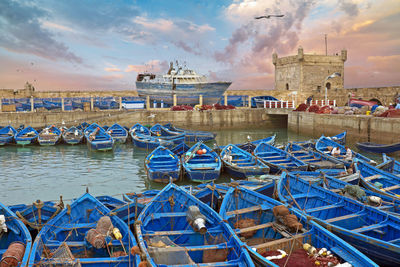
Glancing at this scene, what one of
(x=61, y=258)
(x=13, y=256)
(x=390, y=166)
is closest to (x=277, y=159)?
(x=390, y=166)

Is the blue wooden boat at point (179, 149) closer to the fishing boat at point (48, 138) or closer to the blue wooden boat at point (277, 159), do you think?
the blue wooden boat at point (277, 159)

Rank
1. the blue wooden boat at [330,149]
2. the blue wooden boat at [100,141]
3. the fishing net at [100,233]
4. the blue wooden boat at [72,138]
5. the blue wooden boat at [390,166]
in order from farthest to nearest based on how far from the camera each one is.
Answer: the blue wooden boat at [72,138]
the blue wooden boat at [100,141]
the blue wooden boat at [330,149]
the blue wooden boat at [390,166]
the fishing net at [100,233]

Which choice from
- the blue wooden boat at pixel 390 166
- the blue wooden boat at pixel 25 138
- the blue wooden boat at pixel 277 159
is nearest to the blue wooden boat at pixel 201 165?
the blue wooden boat at pixel 277 159

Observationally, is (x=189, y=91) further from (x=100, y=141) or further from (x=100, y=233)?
(x=100, y=233)

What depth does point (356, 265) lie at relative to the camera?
552 centimetres

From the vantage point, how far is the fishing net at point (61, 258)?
5777 mm

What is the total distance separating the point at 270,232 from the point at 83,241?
4.59 meters

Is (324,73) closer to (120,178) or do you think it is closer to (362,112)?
(362,112)

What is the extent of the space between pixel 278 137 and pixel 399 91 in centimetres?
2118

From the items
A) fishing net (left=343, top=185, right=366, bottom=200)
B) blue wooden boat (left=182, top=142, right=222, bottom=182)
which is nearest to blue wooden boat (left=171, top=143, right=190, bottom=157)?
blue wooden boat (left=182, top=142, right=222, bottom=182)

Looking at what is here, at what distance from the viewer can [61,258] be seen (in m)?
6.02

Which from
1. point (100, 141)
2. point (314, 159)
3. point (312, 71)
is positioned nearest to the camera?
point (314, 159)

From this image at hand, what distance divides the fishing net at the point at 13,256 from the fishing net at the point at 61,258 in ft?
1.49

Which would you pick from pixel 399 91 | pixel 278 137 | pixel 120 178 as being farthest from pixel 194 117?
pixel 399 91
